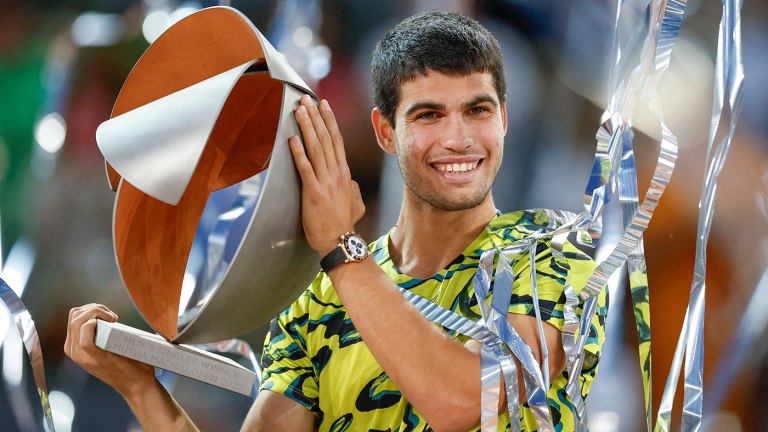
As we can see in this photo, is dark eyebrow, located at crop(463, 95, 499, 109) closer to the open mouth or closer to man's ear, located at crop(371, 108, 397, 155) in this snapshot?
the open mouth

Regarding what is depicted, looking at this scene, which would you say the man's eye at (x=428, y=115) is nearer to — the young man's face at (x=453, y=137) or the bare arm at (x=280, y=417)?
the young man's face at (x=453, y=137)

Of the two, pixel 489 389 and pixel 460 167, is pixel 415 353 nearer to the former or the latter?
pixel 489 389

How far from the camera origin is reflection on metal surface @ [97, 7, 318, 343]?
100 cm

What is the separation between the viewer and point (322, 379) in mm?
1418

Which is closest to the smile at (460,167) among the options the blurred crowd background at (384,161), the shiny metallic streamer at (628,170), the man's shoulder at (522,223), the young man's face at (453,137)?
the young man's face at (453,137)

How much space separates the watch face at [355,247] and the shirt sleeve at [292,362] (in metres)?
0.39

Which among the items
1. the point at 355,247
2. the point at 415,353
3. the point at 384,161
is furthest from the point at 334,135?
the point at 384,161

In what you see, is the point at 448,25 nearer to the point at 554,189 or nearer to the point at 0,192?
the point at 554,189

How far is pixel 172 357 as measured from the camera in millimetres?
1102

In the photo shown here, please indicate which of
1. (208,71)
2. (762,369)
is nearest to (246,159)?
(208,71)

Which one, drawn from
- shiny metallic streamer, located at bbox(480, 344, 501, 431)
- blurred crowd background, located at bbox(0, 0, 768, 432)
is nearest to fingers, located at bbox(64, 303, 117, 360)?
shiny metallic streamer, located at bbox(480, 344, 501, 431)

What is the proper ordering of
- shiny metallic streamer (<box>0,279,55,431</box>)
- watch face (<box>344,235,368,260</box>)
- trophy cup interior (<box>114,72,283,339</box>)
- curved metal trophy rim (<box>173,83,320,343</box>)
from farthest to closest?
shiny metallic streamer (<box>0,279,55,431</box>)
trophy cup interior (<box>114,72,283,339</box>)
watch face (<box>344,235,368,260</box>)
curved metal trophy rim (<box>173,83,320,343</box>)

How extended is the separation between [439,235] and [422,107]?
21 cm

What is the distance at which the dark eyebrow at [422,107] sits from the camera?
1386 millimetres
